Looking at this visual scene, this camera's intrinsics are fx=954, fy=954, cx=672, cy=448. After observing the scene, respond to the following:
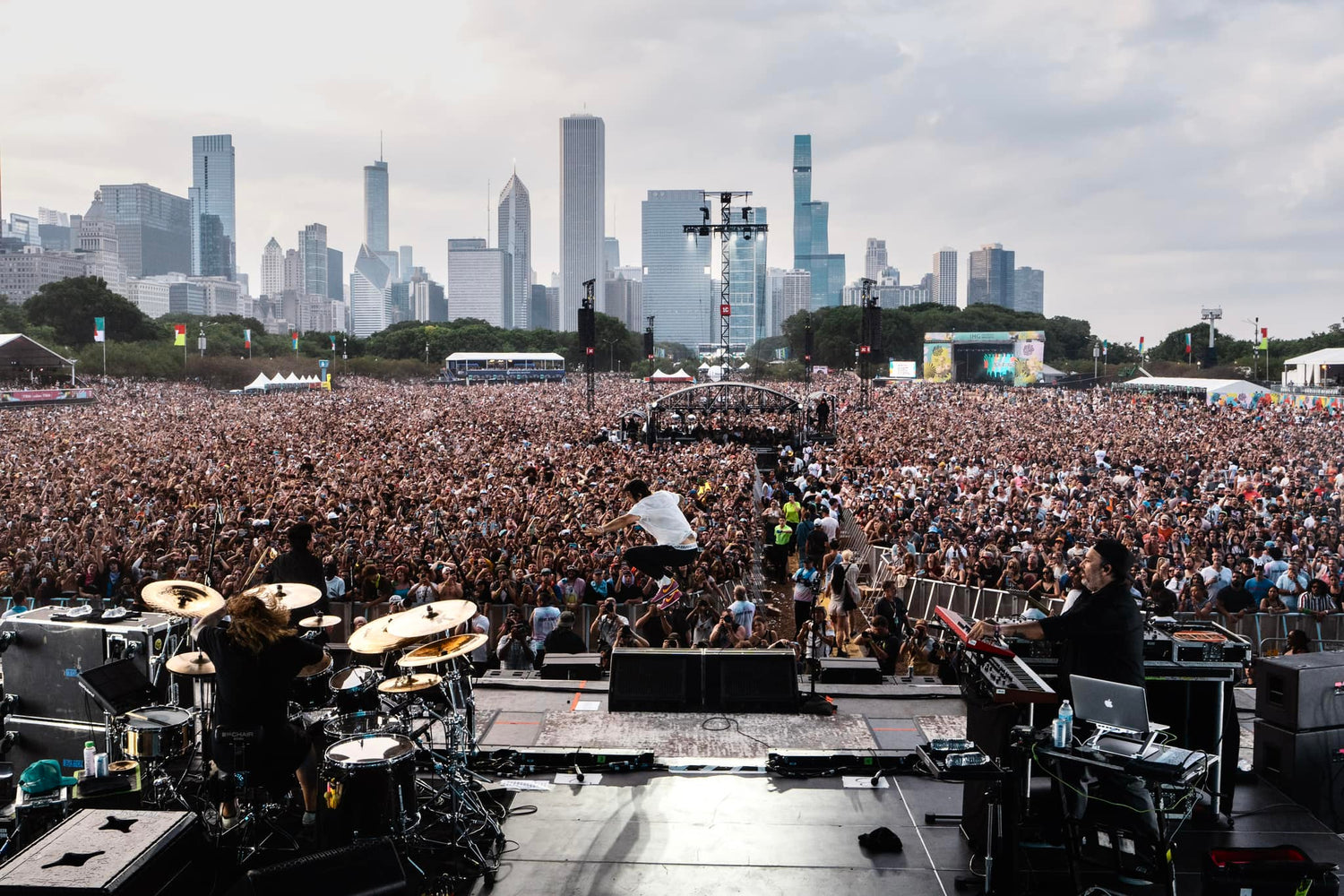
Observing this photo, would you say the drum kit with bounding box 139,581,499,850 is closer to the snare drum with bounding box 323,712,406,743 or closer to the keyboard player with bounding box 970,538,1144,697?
the snare drum with bounding box 323,712,406,743

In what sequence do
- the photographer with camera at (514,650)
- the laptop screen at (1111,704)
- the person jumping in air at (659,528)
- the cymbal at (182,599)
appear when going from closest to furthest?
the laptop screen at (1111,704), the cymbal at (182,599), the person jumping in air at (659,528), the photographer with camera at (514,650)

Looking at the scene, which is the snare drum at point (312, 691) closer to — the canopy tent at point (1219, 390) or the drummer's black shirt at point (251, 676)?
the drummer's black shirt at point (251, 676)

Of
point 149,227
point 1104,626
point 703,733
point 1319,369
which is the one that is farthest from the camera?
point 149,227

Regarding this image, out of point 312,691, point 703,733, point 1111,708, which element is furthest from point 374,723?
point 1111,708

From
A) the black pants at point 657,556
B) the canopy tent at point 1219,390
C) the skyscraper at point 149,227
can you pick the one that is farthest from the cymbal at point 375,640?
the skyscraper at point 149,227

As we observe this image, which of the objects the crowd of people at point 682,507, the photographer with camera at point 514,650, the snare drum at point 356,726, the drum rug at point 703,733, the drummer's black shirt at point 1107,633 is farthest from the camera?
the crowd of people at point 682,507

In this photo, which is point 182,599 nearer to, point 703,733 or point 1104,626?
point 703,733
